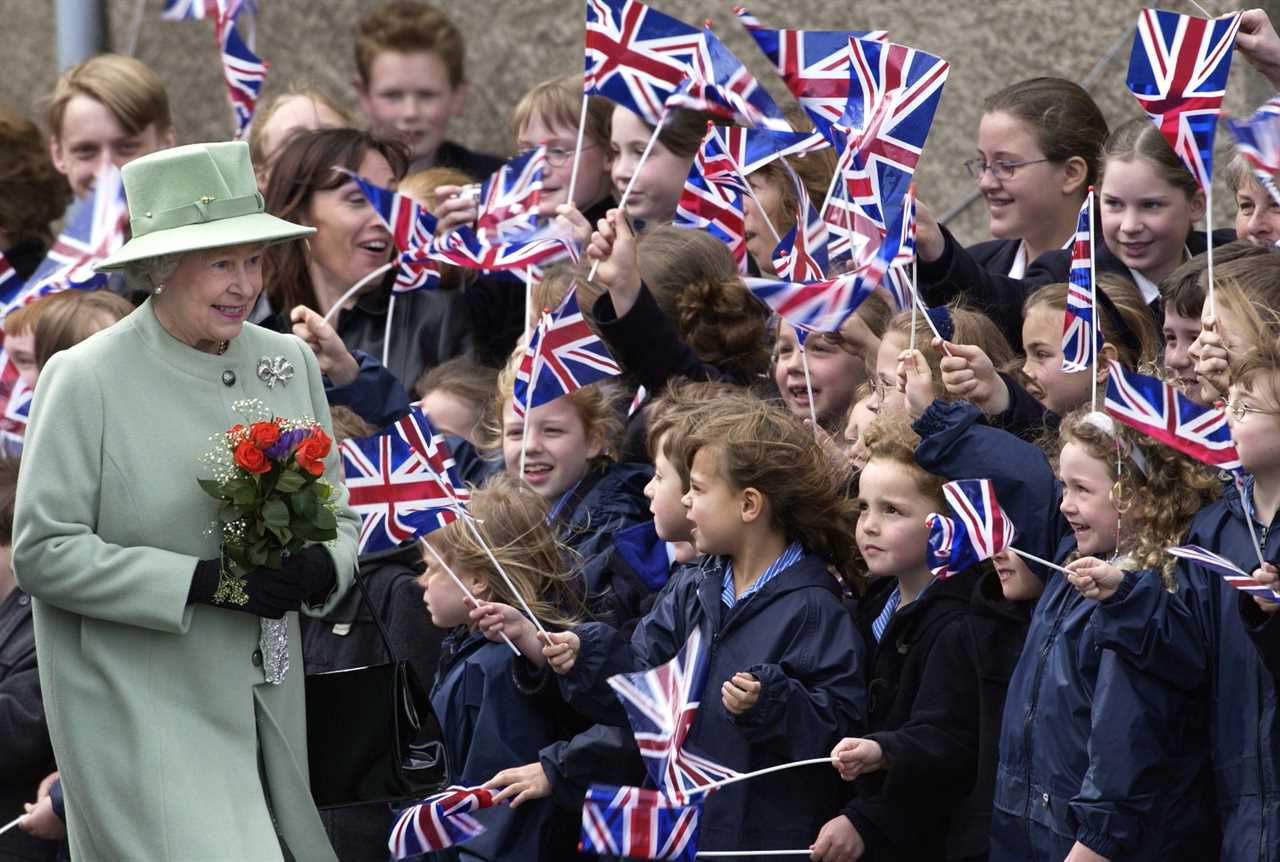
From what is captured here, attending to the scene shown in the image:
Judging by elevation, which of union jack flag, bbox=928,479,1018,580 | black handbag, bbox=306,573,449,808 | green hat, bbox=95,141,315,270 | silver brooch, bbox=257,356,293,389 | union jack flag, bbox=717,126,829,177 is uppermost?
green hat, bbox=95,141,315,270

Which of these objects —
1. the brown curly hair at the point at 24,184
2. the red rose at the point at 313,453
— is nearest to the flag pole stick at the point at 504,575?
the red rose at the point at 313,453

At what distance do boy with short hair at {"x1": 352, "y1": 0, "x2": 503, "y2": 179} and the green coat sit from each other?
3.54m

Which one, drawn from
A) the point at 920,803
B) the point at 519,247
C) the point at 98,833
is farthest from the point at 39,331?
the point at 920,803

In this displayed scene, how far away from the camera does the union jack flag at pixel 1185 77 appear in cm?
480

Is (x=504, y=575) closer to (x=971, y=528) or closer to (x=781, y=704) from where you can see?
(x=781, y=704)

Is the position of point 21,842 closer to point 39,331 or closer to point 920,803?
point 39,331

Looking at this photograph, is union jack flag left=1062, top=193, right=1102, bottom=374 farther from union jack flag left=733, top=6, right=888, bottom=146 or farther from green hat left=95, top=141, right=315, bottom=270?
green hat left=95, top=141, right=315, bottom=270

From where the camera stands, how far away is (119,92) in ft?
26.1

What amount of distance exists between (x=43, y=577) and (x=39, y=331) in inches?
89.7

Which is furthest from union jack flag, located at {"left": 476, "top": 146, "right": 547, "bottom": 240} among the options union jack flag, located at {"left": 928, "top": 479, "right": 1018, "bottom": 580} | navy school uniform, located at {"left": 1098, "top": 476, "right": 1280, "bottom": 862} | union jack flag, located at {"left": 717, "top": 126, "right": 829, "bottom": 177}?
navy school uniform, located at {"left": 1098, "top": 476, "right": 1280, "bottom": 862}

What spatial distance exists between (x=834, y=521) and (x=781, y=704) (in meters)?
0.62

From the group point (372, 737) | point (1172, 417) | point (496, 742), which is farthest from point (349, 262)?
point (1172, 417)

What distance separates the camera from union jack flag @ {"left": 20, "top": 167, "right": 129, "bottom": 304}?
7.23 meters

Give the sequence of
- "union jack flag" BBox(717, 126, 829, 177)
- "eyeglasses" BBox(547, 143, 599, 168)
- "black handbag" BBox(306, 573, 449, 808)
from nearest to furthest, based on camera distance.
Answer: "black handbag" BBox(306, 573, 449, 808) → "union jack flag" BBox(717, 126, 829, 177) → "eyeglasses" BBox(547, 143, 599, 168)
